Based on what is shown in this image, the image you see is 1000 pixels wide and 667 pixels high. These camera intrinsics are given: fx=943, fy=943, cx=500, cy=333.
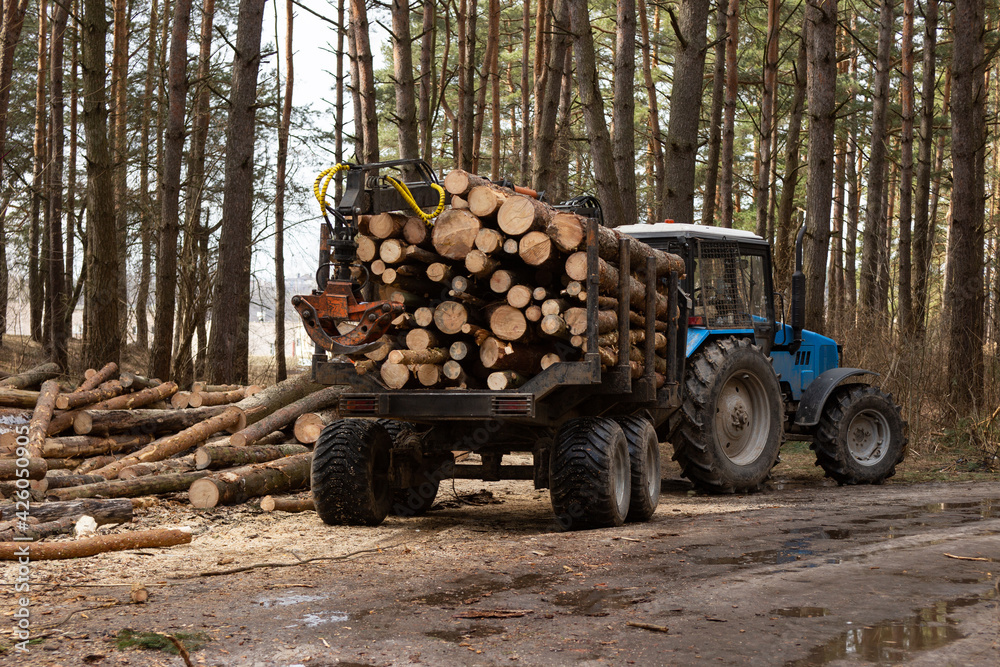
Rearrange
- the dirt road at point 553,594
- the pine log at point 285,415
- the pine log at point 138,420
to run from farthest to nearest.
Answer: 1. the pine log at point 138,420
2. the pine log at point 285,415
3. the dirt road at point 553,594

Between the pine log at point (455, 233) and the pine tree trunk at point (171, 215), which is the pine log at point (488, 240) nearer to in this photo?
the pine log at point (455, 233)

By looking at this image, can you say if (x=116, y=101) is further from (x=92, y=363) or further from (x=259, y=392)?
(x=259, y=392)

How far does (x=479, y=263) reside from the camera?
6547 mm

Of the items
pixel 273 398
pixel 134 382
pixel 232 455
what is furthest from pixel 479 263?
pixel 134 382

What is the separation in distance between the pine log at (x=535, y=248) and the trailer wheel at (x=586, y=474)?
4.14 ft

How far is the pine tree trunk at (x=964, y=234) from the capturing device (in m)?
13.9

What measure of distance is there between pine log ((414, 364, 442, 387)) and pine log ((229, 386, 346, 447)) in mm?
2582

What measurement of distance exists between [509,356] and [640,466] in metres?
1.44

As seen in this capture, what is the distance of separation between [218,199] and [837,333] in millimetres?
17695

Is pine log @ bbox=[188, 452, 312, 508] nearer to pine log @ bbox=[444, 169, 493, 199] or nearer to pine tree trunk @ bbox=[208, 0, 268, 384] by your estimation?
pine log @ bbox=[444, 169, 493, 199]

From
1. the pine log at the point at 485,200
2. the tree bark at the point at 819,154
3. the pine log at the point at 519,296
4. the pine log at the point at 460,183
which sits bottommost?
the pine log at the point at 519,296

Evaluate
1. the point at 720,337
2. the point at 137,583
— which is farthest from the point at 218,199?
the point at 137,583

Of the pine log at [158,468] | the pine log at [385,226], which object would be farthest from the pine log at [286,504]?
the pine log at [385,226]

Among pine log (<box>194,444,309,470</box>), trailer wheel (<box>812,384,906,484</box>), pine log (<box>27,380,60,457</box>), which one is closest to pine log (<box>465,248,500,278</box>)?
pine log (<box>194,444,309,470</box>)
